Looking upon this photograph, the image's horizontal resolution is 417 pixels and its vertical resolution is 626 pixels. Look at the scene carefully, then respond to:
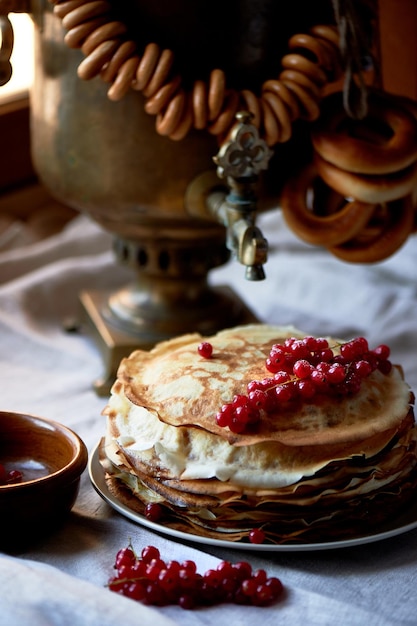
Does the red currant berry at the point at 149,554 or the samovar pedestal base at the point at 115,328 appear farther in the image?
the samovar pedestal base at the point at 115,328

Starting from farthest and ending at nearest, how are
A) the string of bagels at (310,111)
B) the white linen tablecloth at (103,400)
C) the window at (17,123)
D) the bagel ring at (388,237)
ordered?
the window at (17,123)
the bagel ring at (388,237)
the string of bagels at (310,111)
the white linen tablecloth at (103,400)

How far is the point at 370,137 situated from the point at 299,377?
40 centimetres

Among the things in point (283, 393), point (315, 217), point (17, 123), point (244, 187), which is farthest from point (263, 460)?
point (17, 123)

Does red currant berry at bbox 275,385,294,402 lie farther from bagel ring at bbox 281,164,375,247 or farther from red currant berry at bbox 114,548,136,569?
bagel ring at bbox 281,164,375,247

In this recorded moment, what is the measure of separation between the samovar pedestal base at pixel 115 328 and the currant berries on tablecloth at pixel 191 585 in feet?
1.46

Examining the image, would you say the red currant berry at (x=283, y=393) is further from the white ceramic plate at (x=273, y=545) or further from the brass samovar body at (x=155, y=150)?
the brass samovar body at (x=155, y=150)

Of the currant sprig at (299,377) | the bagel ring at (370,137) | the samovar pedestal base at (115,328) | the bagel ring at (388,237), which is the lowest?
the samovar pedestal base at (115,328)

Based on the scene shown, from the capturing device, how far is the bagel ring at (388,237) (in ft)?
3.58

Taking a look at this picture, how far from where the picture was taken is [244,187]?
0.96 m

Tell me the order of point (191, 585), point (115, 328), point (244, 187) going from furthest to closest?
point (115, 328) → point (244, 187) → point (191, 585)

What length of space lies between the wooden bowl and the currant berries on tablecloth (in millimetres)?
86

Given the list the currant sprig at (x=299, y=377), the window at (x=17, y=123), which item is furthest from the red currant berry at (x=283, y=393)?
the window at (x=17, y=123)

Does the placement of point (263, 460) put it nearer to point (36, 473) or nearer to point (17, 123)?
point (36, 473)

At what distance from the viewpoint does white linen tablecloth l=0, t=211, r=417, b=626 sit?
27.0 inches
